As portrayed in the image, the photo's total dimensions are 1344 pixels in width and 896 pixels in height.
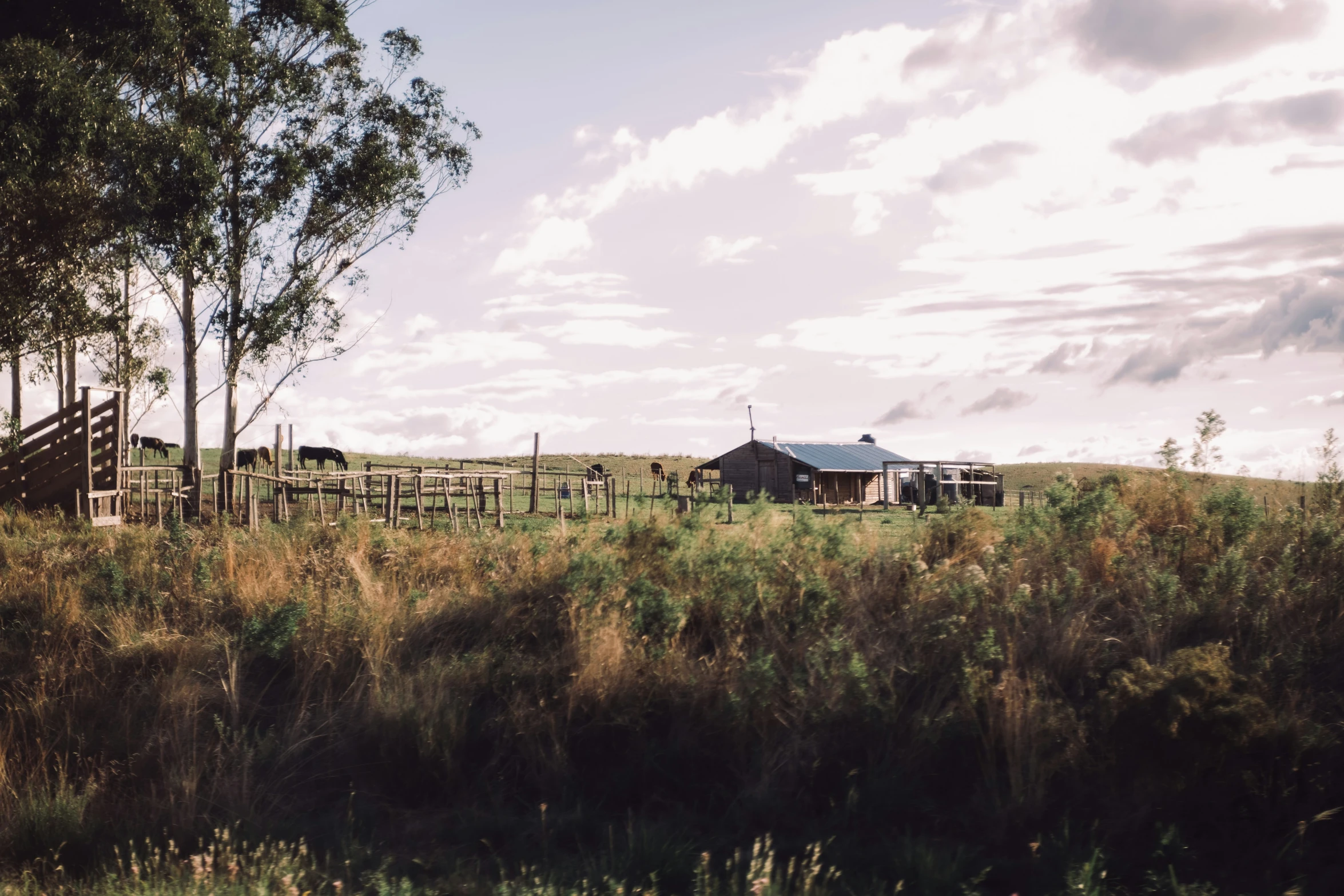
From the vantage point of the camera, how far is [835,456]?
178ft

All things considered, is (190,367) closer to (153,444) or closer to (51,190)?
(51,190)

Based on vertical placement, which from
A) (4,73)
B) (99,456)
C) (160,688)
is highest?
(4,73)

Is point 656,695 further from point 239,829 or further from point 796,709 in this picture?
point 239,829

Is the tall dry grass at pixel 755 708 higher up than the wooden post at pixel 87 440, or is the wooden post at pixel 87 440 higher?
the wooden post at pixel 87 440

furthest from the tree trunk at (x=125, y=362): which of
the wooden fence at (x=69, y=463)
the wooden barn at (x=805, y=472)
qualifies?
the wooden barn at (x=805, y=472)

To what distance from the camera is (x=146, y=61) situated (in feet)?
79.7

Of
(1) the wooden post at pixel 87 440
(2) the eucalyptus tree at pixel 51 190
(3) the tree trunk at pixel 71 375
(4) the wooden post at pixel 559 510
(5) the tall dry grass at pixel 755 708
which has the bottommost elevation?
(5) the tall dry grass at pixel 755 708

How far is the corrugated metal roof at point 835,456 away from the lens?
52.0m

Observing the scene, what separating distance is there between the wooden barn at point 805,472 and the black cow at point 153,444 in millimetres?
28410

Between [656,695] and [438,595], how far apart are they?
3.38 metres

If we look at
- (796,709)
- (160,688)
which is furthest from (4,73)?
(796,709)

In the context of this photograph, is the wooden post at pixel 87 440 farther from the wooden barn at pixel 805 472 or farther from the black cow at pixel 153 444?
the wooden barn at pixel 805 472

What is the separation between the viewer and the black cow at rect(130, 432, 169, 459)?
1882 inches

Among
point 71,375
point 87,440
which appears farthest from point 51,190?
point 71,375
